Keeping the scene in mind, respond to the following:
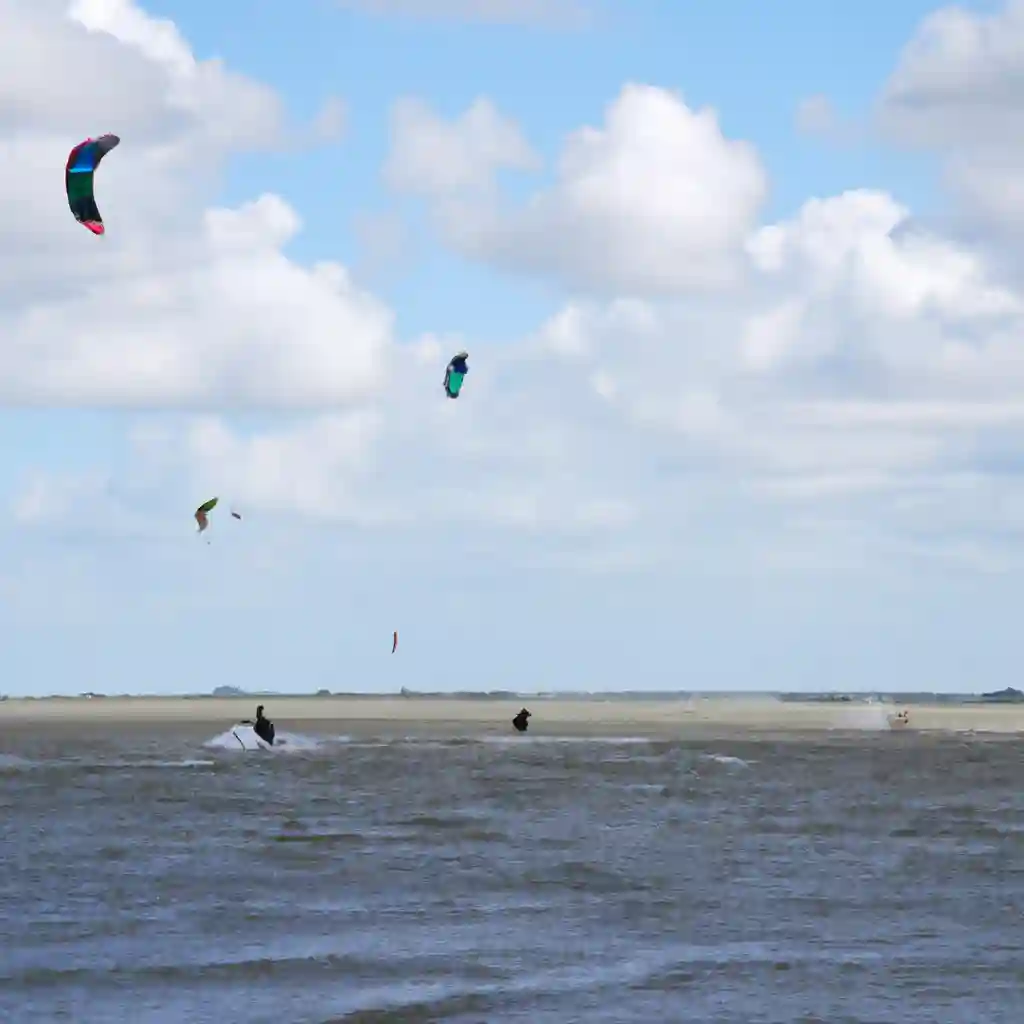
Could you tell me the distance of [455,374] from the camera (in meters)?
50.4

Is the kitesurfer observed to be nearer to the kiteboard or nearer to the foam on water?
the kiteboard

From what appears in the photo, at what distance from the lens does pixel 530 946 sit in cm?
2381

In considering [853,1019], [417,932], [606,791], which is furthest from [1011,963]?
[606,791]

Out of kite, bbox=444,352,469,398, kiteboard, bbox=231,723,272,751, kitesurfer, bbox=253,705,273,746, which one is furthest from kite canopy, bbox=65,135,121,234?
kiteboard, bbox=231,723,272,751

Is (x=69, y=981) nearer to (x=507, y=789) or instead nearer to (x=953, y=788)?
(x=507, y=789)

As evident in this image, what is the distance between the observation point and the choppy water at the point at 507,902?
2042 centimetres

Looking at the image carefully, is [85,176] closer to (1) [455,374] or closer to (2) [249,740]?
(1) [455,374]

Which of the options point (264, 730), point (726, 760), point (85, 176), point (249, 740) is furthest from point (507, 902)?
point (249, 740)

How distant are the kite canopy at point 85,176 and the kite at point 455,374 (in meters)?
11.4

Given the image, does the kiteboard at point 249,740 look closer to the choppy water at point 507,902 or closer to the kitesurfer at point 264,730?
the kitesurfer at point 264,730

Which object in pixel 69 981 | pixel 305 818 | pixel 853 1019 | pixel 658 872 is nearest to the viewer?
pixel 853 1019

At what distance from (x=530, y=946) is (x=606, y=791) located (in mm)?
26920

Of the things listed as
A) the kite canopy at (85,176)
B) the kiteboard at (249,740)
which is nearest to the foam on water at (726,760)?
the kiteboard at (249,740)

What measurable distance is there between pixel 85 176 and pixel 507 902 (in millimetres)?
20300
